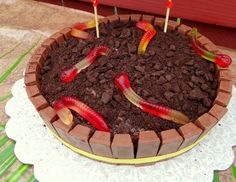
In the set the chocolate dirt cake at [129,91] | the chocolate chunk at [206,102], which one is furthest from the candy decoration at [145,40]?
the chocolate chunk at [206,102]

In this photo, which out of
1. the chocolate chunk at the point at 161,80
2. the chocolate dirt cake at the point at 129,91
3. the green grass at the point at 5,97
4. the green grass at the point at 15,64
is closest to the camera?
the chocolate dirt cake at the point at 129,91

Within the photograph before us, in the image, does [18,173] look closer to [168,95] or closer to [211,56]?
[168,95]

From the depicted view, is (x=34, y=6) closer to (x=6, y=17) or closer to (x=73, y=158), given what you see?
(x=6, y=17)

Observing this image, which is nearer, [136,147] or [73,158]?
[136,147]

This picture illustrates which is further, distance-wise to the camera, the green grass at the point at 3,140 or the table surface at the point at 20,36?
the green grass at the point at 3,140

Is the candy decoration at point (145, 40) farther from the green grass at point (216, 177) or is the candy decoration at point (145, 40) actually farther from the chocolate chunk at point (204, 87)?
the green grass at point (216, 177)

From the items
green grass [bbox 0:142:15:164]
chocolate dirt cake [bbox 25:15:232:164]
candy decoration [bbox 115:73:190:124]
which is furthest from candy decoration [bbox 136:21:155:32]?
green grass [bbox 0:142:15:164]

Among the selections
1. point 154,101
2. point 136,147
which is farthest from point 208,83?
point 136,147
